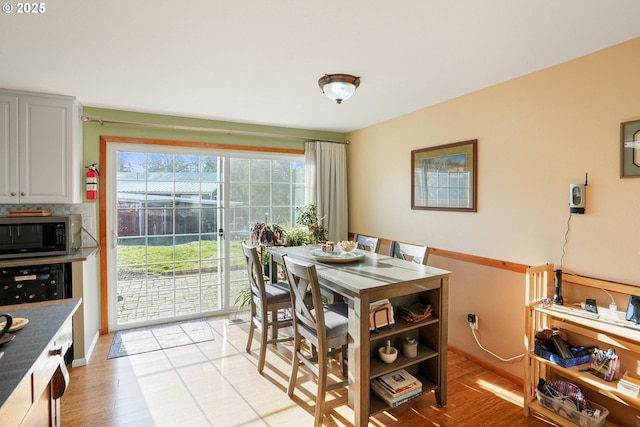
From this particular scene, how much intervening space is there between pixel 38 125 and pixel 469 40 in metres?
3.45

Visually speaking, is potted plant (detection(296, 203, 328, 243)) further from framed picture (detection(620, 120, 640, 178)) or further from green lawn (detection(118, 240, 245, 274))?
framed picture (detection(620, 120, 640, 178))

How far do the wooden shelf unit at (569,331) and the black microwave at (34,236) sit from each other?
3752 millimetres

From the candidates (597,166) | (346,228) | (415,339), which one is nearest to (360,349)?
(415,339)

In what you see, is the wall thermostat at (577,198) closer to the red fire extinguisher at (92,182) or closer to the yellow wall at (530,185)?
the yellow wall at (530,185)

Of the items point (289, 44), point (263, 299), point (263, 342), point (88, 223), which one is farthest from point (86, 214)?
point (289, 44)

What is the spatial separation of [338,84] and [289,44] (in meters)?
0.54

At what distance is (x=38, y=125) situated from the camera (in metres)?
2.87

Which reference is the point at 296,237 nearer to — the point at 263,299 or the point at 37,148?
the point at 263,299

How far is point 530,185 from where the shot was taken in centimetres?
251

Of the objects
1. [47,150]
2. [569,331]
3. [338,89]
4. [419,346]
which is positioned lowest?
[419,346]

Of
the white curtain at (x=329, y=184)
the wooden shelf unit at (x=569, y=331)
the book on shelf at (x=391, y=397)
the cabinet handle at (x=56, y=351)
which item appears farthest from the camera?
the white curtain at (x=329, y=184)

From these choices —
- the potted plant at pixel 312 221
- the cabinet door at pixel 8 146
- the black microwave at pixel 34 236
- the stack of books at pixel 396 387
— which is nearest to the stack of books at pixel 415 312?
the stack of books at pixel 396 387

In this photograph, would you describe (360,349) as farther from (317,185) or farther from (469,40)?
(317,185)

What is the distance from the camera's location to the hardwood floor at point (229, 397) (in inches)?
85.2
